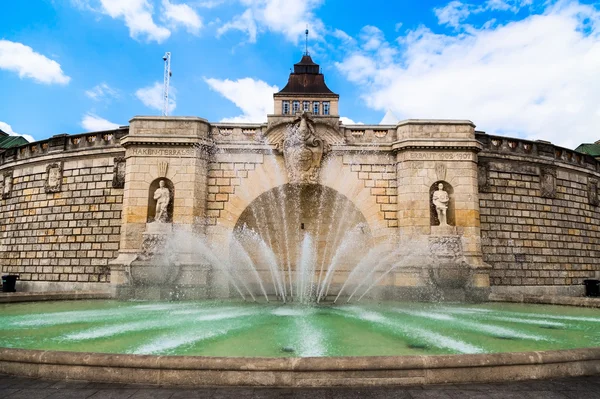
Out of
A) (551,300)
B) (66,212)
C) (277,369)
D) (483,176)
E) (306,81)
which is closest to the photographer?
(277,369)

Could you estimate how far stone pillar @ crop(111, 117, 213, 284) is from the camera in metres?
15.0

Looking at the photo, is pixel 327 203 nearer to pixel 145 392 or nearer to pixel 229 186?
pixel 229 186

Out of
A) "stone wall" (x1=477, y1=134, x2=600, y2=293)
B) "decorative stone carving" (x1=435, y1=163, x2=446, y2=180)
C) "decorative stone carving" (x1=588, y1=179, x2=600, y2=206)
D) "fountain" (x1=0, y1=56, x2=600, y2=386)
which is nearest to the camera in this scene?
"fountain" (x1=0, y1=56, x2=600, y2=386)

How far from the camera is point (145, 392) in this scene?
433cm

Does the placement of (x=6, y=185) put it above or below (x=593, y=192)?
below

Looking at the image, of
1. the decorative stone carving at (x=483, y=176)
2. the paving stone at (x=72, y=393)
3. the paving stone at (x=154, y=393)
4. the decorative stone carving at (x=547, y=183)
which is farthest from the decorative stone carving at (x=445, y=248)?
the paving stone at (x=72, y=393)

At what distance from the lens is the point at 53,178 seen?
1906cm

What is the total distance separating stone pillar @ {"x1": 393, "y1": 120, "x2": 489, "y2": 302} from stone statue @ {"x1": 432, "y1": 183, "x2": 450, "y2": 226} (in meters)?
0.24

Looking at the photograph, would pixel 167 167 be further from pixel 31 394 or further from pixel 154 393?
pixel 154 393

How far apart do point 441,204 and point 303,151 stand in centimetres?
532

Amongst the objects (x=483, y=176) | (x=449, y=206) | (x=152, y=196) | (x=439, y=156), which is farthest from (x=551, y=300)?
(x=152, y=196)

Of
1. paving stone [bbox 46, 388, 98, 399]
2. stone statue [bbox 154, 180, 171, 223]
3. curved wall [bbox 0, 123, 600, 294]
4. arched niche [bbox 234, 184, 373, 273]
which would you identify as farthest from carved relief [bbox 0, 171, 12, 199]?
paving stone [bbox 46, 388, 98, 399]

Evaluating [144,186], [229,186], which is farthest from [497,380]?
[144,186]

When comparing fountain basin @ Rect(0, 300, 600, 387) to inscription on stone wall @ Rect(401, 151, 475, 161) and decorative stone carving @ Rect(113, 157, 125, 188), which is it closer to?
inscription on stone wall @ Rect(401, 151, 475, 161)
